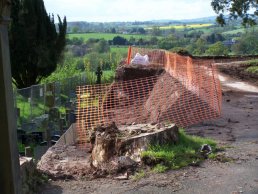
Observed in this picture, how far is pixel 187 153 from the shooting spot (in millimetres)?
7832

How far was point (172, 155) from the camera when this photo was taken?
24.8ft

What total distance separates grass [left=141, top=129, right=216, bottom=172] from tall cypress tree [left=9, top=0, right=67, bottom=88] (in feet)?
74.3

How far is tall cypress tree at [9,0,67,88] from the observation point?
29.6m

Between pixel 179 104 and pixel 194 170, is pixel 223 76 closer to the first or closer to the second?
pixel 179 104

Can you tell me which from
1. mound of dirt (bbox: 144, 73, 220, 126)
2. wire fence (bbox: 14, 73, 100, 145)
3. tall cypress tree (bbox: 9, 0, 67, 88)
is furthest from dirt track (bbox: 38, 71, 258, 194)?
tall cypress tree (bbox: 9, 0, 67, 88)

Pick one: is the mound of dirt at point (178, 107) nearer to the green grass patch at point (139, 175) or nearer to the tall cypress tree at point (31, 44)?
the green grass patch at point (139, 175)

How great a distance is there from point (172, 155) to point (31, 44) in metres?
23.8

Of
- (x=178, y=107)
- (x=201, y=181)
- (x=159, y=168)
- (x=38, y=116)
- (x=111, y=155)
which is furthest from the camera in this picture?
(x=38, y=116)

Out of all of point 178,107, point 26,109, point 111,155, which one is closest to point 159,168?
point 111,155

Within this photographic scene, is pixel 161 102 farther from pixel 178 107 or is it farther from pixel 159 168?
pixel 159 168

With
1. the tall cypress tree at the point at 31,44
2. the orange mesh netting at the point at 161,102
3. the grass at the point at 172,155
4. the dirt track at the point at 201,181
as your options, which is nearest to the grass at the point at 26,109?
the orange mesh netting at the point at 161,102

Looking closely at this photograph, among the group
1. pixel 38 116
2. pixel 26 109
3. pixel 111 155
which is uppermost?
pixel 111 155

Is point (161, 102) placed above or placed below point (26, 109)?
above

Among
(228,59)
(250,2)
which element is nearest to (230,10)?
(250,2)
